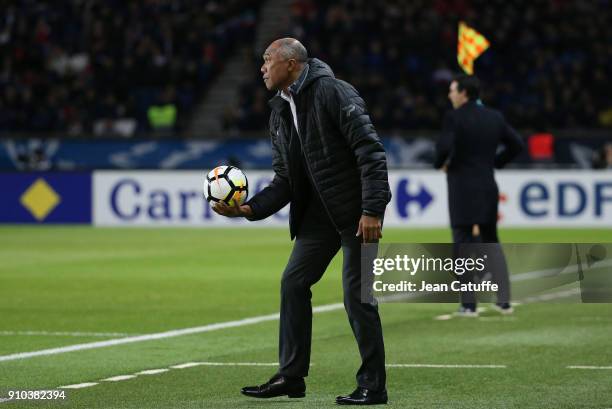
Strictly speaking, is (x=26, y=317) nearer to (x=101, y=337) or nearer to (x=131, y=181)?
(x=101, y=337)

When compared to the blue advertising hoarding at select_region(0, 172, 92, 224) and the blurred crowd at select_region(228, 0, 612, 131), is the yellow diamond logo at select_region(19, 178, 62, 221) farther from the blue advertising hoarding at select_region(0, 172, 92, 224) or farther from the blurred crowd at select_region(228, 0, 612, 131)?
the blurred crowd at select_region(228, 0, 612, 131)

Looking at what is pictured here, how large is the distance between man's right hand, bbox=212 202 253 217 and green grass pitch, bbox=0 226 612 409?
3.68 ft

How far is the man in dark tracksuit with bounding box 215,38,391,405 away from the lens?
8359mm

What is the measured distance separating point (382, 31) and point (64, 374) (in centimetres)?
2748

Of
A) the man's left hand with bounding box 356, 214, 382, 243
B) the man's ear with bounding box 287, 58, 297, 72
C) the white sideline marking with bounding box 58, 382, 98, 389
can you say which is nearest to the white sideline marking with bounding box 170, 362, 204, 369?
the white sideline marking with bounding box 58, 382, 98, 389

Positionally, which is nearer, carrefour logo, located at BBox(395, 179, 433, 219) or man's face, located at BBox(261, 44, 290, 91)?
man's face, located at BBox(261, 44, 290, 91)

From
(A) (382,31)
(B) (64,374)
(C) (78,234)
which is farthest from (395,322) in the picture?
(A) (382,31)

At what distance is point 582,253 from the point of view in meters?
8.10

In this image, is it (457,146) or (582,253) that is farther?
(457,146)

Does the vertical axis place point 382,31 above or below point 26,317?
above

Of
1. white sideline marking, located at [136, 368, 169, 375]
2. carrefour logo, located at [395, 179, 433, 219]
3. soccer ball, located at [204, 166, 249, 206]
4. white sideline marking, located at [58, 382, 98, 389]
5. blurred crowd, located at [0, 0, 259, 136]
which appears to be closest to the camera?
soccer ball, located at [204, 166, 249, 206]

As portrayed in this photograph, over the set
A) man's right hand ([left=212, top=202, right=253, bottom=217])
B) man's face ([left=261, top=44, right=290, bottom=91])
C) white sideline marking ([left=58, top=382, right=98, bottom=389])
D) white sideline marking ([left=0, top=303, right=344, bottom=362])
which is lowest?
white sideline marking ([left=58, top=382, right=98, bottom=389])

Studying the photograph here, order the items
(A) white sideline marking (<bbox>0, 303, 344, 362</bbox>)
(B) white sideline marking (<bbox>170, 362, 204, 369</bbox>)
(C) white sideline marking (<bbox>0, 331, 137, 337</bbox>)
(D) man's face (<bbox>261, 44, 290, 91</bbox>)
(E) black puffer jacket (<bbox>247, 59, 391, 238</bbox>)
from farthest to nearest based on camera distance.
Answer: (C) white sideline marking (<bbox>0, 331, 137, 337</bbox>) → (A) white sideline marking (<bbox>0, 303, 344, 362</bbox>) → (B) white sideline marking (<bbox>170, 362, 204, 369</bbox>) → (D) man's face (<bbox>261, 44, 290, 91</bbox>) → (E) black puffer jacket (<bbox>247, 59, 391, 238</bbox>)

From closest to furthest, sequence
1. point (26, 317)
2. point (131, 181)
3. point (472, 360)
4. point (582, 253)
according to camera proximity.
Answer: point (582, 253), point (472, 360), point (26, 317), point (131, 181)
